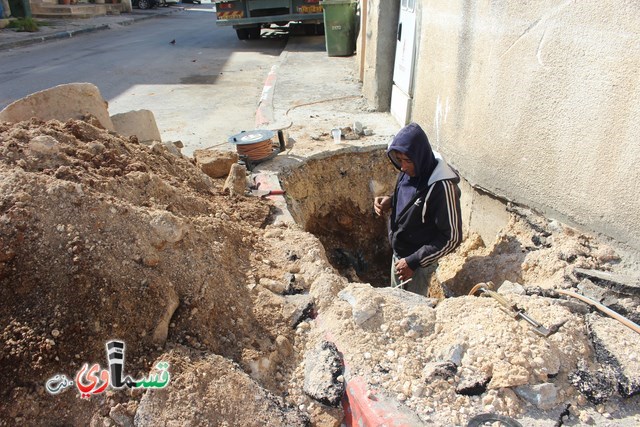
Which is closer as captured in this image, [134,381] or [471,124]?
[134,381]

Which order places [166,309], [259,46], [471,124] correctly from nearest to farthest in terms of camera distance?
[166,309]
[471,124]
[259,46]

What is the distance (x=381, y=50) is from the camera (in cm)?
676

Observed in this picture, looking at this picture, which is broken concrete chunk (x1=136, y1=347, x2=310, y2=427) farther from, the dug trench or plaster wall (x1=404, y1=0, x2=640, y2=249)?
plaster wall (x1=404, y1=0, x2=640, y2=249)

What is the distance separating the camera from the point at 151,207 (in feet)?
9.57

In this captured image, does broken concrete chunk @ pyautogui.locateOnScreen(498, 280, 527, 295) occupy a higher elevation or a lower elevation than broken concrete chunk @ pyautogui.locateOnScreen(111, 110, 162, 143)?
lower

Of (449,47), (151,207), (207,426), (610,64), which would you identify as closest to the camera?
(207,426)

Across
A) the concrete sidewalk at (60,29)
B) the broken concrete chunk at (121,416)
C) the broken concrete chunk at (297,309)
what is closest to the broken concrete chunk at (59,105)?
the broken concrete chunk at (297,309)

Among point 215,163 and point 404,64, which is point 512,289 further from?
point 404,64

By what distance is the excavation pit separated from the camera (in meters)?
5.29

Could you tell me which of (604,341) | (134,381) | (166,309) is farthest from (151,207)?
(604,341)

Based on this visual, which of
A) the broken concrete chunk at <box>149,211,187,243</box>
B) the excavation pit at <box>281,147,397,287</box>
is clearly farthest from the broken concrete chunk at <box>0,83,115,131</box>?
the excavation pit at <box>281,147,397,287</box>

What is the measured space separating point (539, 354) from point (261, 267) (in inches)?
68.7

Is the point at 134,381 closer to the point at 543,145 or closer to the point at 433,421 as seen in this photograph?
the point at 433,421

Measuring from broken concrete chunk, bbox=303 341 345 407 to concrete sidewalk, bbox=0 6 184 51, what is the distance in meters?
15.3
